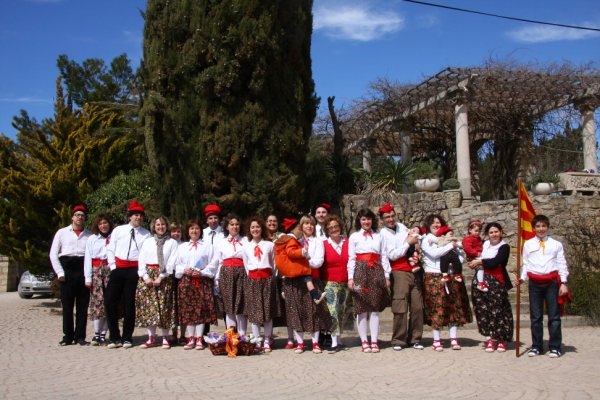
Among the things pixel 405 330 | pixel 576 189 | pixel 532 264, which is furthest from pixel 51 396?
pixel 576 189

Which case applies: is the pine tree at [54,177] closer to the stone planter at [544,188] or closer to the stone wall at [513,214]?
the stone wall at [513,214]

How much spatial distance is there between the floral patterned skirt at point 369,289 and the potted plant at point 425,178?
681 cm

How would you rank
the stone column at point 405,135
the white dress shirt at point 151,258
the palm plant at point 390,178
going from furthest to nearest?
the stone column at point 405,135 < the palm plant at point 390,178 < the white dress shirt at point 151,258

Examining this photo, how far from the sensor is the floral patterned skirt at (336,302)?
25.5ft

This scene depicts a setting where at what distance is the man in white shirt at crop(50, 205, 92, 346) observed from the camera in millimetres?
8742

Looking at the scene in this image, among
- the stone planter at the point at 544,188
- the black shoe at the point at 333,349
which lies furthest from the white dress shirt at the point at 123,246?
the stone planter at the point at 544,188

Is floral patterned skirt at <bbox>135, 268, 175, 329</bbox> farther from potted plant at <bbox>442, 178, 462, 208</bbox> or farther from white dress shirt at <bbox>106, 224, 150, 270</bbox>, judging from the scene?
potted plant at <bbox>442, 178, 462, 208</bbox>

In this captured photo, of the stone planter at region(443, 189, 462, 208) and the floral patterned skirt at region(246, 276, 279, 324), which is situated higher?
the stone planter at region(443, 189, 462, 208)

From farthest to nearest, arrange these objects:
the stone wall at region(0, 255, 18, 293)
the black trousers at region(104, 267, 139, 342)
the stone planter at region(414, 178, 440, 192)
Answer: the stone wall at region(0, 255, 18, 293) → the stone planter at region(414, 178, 440, 192) → the black trousers at region(104, 267, 139, 342)

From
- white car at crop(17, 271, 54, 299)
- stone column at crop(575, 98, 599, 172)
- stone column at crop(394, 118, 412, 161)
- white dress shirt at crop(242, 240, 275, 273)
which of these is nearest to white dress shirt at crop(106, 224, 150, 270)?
white dress shirt at crop(242, 240, 275, 273)

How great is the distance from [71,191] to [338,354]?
30.9 feet

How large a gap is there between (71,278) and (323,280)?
3.54 m

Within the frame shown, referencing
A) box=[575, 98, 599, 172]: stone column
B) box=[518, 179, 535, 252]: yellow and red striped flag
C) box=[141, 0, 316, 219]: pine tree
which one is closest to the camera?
box=[518, 179, 535, 252]: yellow and red striped flag

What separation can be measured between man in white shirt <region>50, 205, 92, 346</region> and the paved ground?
0.98 feet
